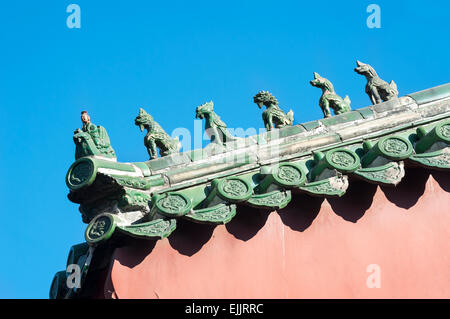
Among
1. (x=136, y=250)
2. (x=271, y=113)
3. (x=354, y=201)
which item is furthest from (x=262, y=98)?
(x=136, y=250)

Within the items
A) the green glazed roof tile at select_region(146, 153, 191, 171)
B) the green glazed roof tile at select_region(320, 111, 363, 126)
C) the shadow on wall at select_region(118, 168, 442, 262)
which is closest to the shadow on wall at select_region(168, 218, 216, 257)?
the shadow on wall at select_region(118, 168, 442, 262)

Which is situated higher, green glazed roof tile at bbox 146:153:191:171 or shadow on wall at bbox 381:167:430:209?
green glazed roof tile at bbox 146:153:191:171

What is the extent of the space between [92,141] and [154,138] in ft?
2.55

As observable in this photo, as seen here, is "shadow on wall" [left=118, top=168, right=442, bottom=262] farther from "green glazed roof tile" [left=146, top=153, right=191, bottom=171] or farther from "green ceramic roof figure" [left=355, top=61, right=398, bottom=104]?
"green ceramic roof figure" [left=355, top=61, right=398, bottom=104]

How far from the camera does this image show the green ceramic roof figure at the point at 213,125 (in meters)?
11.6

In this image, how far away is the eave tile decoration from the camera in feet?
35.2

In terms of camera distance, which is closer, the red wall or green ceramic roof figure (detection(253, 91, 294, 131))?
the red wall

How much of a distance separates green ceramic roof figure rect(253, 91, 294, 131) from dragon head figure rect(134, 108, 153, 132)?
1.22 m

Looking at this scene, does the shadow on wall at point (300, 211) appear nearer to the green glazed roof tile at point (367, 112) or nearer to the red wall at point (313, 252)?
the red wall at point (313, 252)

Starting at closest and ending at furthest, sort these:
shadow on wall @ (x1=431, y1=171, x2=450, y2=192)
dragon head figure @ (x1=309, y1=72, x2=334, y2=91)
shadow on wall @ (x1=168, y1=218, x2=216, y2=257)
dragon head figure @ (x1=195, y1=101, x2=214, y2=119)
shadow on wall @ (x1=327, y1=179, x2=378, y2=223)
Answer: shadow on wall @ (x1=168, y1=218, x2=216, y2=257), shadow on wall @ (x1=327, y1=179, x2=378, y2=223), shadow on wall @ (x1=431, y1=171, x2=450, y2=192), dragon head figure @ (x1=195, y1=101, x2=214, y2=119), dragon head figure @ (x1=309, y1=72, x2=334, y2=91)

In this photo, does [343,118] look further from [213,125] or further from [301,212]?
[213,125]

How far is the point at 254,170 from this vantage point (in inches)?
440

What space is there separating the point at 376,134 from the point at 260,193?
141 centimetres
